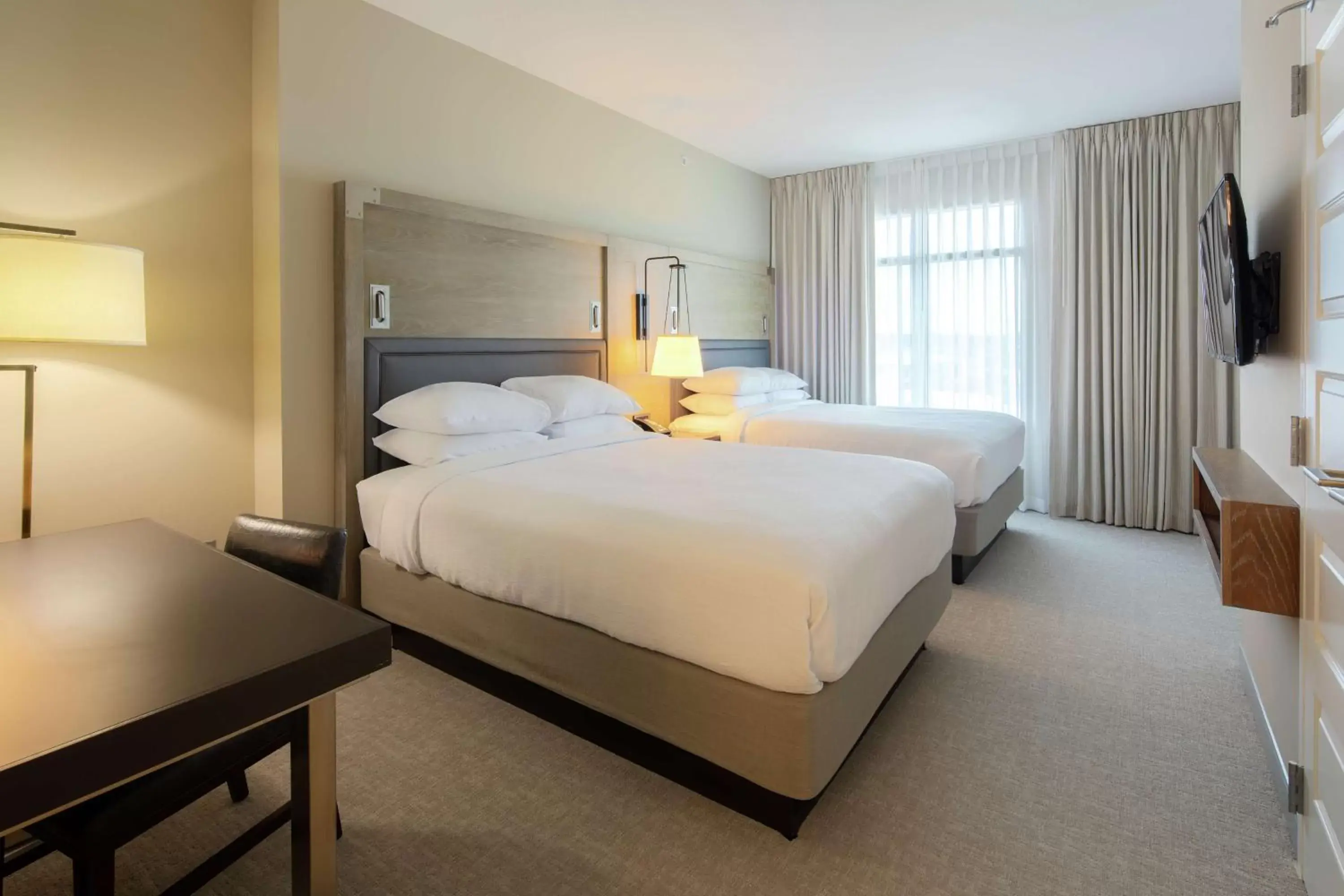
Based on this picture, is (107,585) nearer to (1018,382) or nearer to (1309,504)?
(1309,504)

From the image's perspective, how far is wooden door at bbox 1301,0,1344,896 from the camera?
129 cm

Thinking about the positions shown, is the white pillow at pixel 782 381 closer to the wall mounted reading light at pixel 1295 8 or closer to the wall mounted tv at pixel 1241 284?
the wall mounted tv at pixel 1241 284

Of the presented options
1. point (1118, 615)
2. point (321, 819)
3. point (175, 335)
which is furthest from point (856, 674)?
point (175, 335)

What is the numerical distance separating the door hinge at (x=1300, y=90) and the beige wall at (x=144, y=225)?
11.3 feet

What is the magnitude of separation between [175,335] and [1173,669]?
13.2 feet

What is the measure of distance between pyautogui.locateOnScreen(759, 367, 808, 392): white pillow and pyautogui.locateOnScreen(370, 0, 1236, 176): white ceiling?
169 cm

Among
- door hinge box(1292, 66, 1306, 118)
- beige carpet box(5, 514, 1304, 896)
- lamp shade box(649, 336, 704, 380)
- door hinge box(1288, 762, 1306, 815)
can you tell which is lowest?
beige carpet box(5, 514, 1304, 896)

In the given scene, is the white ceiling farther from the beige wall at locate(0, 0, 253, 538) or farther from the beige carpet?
the beige carpet

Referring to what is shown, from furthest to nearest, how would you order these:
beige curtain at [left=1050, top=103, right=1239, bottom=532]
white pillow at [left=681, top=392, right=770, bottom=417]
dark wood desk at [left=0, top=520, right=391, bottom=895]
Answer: white pillow at [left=681, top=392, right=770, bottom=417] < beige curtain at [left=1050, top=103, right=1239, bottom=532] < dark wood desk at [left=0, top=520, right=391, bottom=895]

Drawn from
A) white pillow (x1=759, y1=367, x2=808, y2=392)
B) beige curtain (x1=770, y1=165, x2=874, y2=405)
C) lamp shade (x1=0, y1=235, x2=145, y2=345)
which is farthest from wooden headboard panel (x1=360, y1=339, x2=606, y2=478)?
beige curtain (x1=770, y1=165, x2=874, y2=405)

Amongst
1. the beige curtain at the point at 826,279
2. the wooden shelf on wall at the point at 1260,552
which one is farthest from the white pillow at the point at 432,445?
the beige curtain at the point at 826,279

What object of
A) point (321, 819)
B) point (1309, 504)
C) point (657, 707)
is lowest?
point (657, 707)

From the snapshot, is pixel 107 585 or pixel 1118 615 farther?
pixel 1118 615

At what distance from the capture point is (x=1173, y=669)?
264 centimetres
